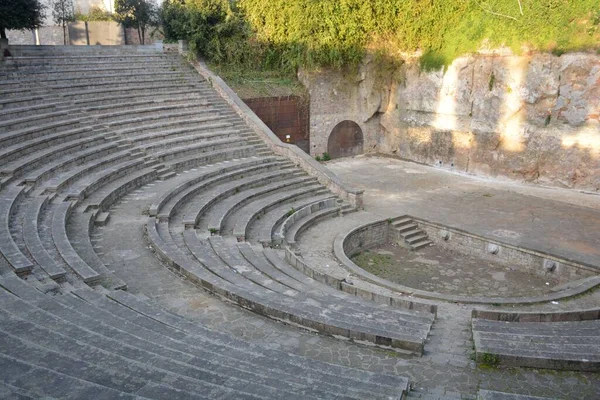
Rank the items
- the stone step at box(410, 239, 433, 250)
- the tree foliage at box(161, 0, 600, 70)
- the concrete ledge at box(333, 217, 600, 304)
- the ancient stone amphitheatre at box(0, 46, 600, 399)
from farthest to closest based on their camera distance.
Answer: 1. the tree foliage at box(161, 0, 600, 70)
2. the stone step at box(410, 239, 433, 250)
3. the concrete ledge at box(333, 217, 600, 304)
4. the ancient stone amphitheatre at box(0, 46, 600, 399)

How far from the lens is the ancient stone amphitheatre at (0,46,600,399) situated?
499 centimetres

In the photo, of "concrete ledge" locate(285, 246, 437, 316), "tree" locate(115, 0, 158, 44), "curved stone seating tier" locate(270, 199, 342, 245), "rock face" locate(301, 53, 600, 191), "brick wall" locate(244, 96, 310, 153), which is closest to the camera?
"concrete ledge" locate(285, 246, 437, 316)

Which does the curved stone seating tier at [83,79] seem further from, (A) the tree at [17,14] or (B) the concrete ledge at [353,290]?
(B) the concrete ledge at [353,290]

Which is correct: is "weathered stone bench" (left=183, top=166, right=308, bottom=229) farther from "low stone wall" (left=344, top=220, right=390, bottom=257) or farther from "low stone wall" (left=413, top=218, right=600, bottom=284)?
"low stone wall" (left=413, top=218, right=600, bottom=284)

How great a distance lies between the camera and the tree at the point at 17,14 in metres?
16.6

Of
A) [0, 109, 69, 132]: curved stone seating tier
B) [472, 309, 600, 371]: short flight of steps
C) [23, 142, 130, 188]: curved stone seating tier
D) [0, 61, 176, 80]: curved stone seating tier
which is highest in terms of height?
[0, 61, 176, 80]: curved stone seating tier

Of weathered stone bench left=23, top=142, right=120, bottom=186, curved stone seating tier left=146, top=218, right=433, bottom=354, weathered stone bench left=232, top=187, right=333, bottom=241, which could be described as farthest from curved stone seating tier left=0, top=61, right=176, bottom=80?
curved stone seating tier left=146, top=218, right=433, bottom=354

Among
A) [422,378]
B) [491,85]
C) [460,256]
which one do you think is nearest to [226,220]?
[460,256]

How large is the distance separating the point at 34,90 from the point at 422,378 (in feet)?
47.9

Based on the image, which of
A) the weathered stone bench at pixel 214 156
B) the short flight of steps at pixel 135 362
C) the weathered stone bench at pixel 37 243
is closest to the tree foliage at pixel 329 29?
the weathered stone bench at pixel 214 156

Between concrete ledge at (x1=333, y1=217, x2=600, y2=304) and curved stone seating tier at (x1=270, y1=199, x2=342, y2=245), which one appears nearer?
concrete ledge at (x1=333, y1=217, x2=600, y2=304)

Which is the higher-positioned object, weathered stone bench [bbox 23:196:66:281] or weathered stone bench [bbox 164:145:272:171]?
weathered stone bench [bbox 164:145:272:171]

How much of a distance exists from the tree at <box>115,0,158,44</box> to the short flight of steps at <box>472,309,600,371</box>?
2190 cm

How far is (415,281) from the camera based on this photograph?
40.1ft
